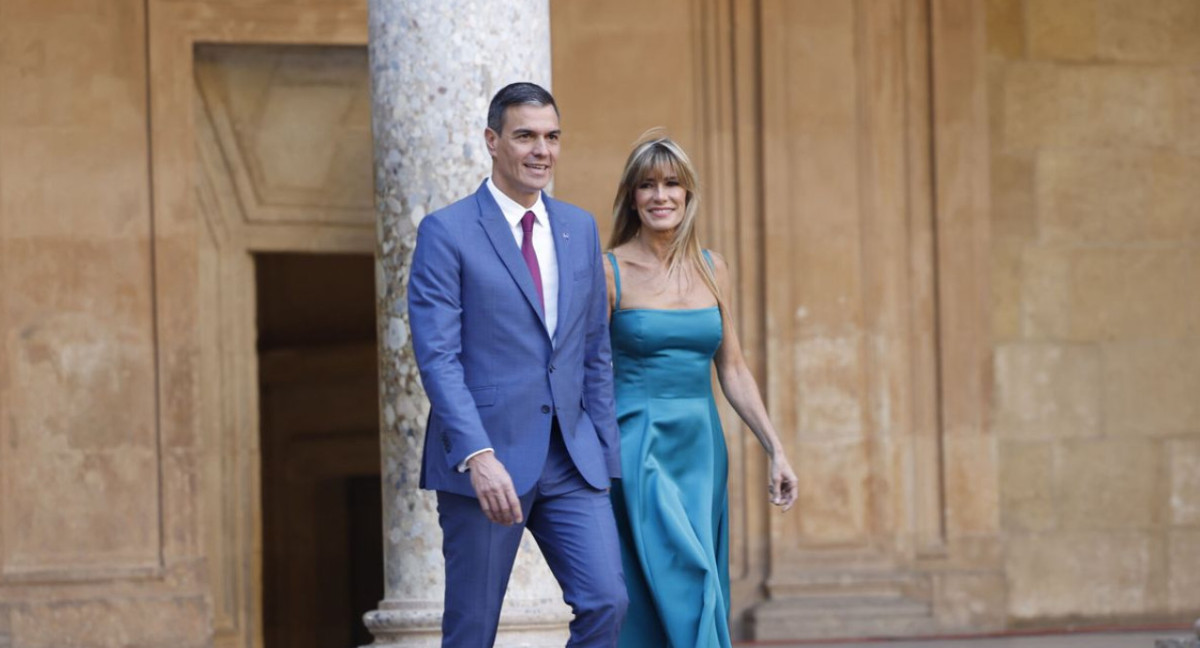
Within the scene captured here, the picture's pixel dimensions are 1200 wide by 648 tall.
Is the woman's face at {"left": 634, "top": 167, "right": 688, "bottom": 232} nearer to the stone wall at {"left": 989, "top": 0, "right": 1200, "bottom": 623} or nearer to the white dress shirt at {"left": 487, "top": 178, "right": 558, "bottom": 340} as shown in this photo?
the white dress shirt at {"left": 487, "top": 178, "right": 558, "bottom": 340}

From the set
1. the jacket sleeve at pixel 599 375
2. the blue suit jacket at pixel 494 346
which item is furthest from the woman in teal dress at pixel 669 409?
the blue suit jacket at pixel 494 346

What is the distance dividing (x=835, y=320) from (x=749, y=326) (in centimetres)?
44

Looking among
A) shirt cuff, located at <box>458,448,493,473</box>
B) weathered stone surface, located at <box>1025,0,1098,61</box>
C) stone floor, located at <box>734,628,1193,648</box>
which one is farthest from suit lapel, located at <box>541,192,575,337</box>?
weathered stone surface, located at <box>1025,0,1098,61</box>

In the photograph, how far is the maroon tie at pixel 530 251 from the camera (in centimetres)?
567

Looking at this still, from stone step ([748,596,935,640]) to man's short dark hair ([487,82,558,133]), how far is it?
544cm

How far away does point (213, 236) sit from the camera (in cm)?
1102

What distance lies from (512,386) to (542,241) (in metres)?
0.44

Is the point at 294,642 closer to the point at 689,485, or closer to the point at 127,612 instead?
the point at 127,612

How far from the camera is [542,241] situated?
5.75 metres

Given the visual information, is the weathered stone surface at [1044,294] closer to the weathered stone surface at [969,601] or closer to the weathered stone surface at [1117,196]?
the weathered stone surface at [1117,196]

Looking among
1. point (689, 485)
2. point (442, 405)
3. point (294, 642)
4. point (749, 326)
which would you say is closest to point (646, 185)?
point (689, 485)

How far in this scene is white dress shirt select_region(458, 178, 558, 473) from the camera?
5684 millimetres

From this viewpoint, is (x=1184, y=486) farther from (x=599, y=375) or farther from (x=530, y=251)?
(x=530, y=251)

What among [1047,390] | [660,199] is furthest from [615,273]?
[1047,390]
